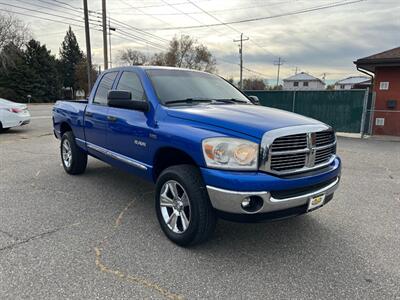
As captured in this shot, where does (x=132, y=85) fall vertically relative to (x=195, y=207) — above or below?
above

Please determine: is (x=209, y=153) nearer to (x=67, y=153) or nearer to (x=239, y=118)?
(x=239, y=118)

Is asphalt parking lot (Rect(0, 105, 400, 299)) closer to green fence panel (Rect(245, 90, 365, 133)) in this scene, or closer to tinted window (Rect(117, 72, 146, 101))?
tinted window (Rect(117, 72, 146, 101))

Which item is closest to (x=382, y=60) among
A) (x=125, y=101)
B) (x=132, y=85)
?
(x=132, y=85)

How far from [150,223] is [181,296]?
4.82 feet

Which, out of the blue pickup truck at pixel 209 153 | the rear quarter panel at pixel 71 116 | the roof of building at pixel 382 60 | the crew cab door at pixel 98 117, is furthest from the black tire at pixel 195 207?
the roof of building at pixel 382 60

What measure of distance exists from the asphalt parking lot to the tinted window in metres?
1.53

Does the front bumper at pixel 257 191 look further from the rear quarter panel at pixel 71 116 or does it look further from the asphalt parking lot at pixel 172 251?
the rear quarter panel at pixel 71 116

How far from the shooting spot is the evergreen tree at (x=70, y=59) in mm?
66562

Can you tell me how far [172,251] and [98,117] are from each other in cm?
244

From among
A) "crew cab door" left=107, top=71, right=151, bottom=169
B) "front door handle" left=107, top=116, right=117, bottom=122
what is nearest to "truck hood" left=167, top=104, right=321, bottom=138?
"crew cab door" left=107, top=71, right=151, bottom=169

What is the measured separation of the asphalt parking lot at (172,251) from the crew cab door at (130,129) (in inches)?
31.2

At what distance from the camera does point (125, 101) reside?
3.71 meters

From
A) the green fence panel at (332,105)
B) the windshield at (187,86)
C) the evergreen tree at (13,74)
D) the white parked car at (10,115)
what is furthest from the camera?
the evergreen tree at (13,74)

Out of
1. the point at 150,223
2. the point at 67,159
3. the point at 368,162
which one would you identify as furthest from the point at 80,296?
the point at 368,162
